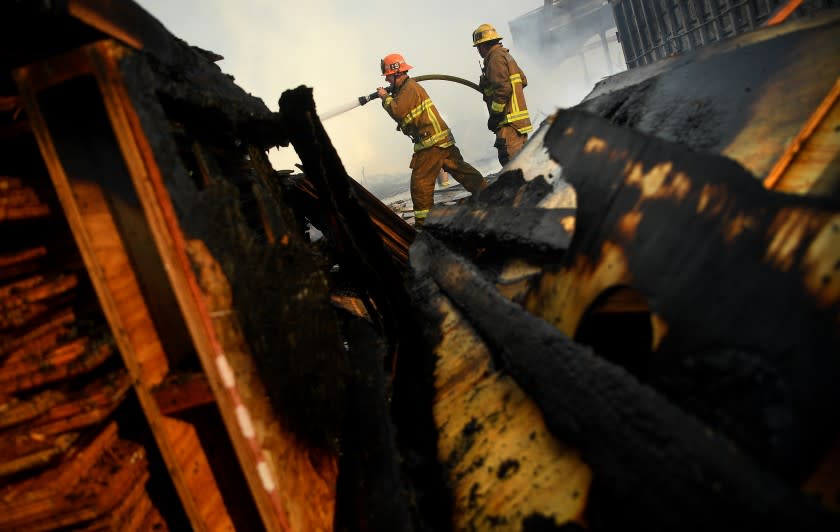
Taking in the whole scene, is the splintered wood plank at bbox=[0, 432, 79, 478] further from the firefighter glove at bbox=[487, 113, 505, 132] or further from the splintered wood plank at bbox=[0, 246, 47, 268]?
the firefighter glove at bbox=[487, 113, 505, 132]

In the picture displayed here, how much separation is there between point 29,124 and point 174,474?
1057mm

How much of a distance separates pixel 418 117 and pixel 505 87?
145 centimetres

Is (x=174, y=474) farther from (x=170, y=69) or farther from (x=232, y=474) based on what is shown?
(x=170, y=69)

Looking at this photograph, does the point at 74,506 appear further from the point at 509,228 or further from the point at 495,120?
the point at 495,120

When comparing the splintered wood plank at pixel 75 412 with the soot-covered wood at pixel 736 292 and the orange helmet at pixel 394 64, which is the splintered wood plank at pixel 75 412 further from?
the orange helmet at pixel 394 64

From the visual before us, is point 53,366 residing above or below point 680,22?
below

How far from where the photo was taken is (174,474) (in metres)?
1.18

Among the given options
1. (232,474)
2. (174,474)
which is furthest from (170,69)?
(232,474)

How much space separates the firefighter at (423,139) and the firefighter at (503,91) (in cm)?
77

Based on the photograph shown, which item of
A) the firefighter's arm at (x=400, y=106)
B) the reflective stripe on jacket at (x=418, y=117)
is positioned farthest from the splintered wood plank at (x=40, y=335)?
the firefighter's arm at (x=400, y=106)

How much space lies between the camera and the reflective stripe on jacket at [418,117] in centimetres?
546

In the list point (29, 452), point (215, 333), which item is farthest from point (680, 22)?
point (29, 452)

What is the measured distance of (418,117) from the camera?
5512 millimetres

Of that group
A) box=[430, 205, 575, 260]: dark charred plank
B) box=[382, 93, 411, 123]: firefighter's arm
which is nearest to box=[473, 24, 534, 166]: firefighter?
box=[382, 93, 411, 123]: firefighter's arm
